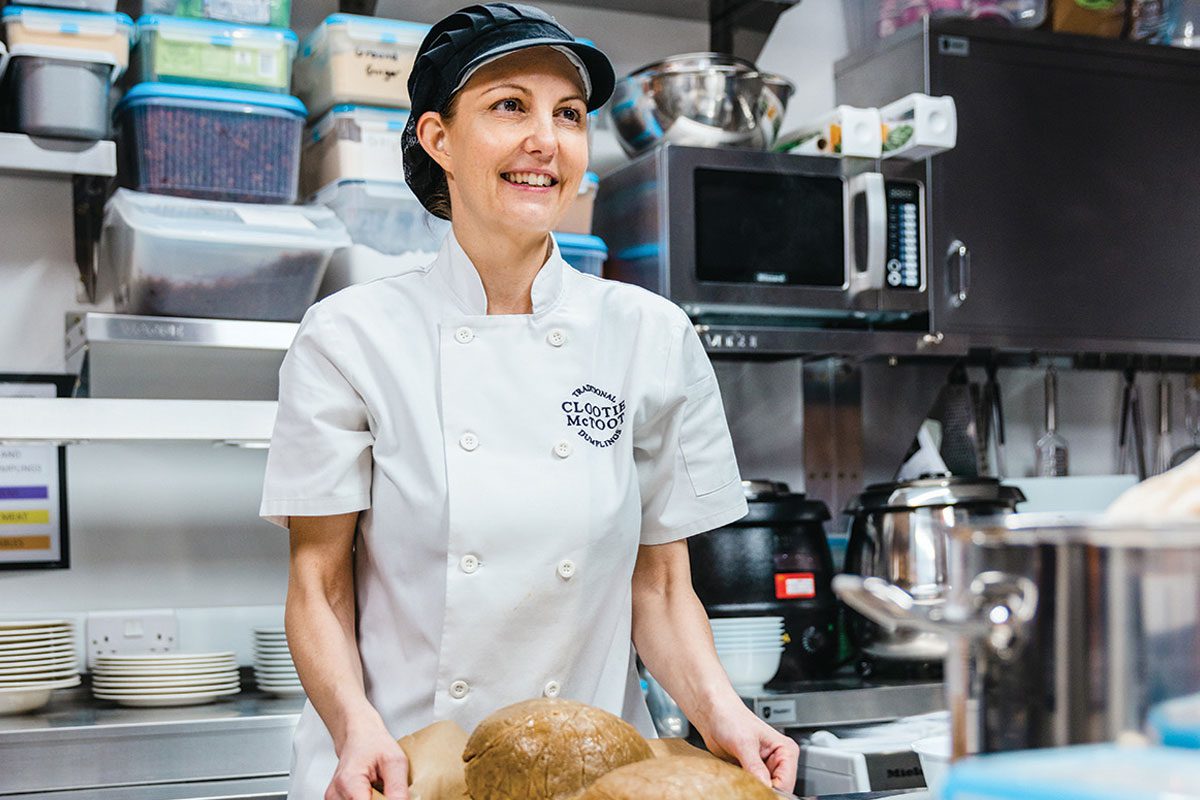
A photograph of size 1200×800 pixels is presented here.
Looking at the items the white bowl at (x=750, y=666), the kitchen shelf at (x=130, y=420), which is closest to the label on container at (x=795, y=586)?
the white bowl at (x=750, y=666)

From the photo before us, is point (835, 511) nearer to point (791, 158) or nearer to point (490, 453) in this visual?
point (791, 158)

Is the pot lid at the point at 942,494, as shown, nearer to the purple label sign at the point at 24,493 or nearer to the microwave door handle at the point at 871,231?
the microwave door handle at the point at 871,231

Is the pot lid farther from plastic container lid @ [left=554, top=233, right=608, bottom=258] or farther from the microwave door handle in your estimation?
plastic container lid @ [left=554, top=233, right=608, bottom=258]

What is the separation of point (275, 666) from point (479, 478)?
1.06 meters

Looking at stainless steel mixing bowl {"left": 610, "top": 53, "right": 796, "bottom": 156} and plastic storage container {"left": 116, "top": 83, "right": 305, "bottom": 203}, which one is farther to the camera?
stainless steel mixing bowl {"left": 610, "top": 53, "right": 796, "bottom": 156}

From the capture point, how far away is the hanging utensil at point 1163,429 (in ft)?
11.4

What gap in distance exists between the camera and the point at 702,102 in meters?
2.71

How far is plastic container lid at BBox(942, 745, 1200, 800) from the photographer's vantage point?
0.48 metres

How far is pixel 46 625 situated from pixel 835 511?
1.75 meters

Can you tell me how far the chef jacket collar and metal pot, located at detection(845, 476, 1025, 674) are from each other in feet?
4.17

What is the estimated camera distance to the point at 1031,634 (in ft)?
1.86

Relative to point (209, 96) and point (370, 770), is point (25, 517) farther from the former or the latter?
point (370, 770)

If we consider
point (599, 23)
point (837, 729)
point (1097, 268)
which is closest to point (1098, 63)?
point (1097, 268)

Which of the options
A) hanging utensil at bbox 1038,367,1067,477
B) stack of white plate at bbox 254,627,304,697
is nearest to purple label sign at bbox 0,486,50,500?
stack of white plate at bbox 254,627,304,697
